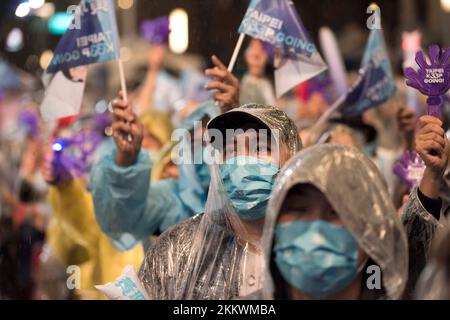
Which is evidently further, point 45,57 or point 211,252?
point 45,57

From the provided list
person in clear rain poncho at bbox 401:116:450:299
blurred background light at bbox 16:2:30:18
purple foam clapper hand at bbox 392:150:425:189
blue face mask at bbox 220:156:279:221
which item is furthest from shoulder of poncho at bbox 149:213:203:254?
blurred background light at bbox 16:2:30:18

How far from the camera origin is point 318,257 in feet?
11.7

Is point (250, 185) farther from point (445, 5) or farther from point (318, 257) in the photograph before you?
point (445, 5)

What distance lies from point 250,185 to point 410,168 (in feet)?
4.02

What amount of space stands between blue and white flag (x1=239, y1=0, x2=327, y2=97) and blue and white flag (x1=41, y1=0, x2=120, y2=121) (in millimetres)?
660

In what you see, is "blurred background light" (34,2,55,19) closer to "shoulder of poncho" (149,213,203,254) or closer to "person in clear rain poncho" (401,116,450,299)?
"shoulder of poncho" (149,213,203,254)

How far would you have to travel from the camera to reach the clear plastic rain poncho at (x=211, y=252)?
4328 millimetres

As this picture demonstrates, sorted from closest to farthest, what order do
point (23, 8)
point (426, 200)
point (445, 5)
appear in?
1. point (426, 200)
2. point (23, 8)
3. point (445, 5)

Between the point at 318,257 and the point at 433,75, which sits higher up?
the point at 433,75

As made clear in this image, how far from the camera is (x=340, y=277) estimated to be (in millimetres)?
3592

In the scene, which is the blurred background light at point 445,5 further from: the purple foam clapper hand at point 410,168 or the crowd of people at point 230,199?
the purple foam clapper hand at point 410,168

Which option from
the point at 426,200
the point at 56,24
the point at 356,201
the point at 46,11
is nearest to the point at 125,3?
the point at 46,11

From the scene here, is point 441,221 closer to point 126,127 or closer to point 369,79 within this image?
point 126,127

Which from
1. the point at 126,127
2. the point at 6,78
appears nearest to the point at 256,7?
the point at 126,127
